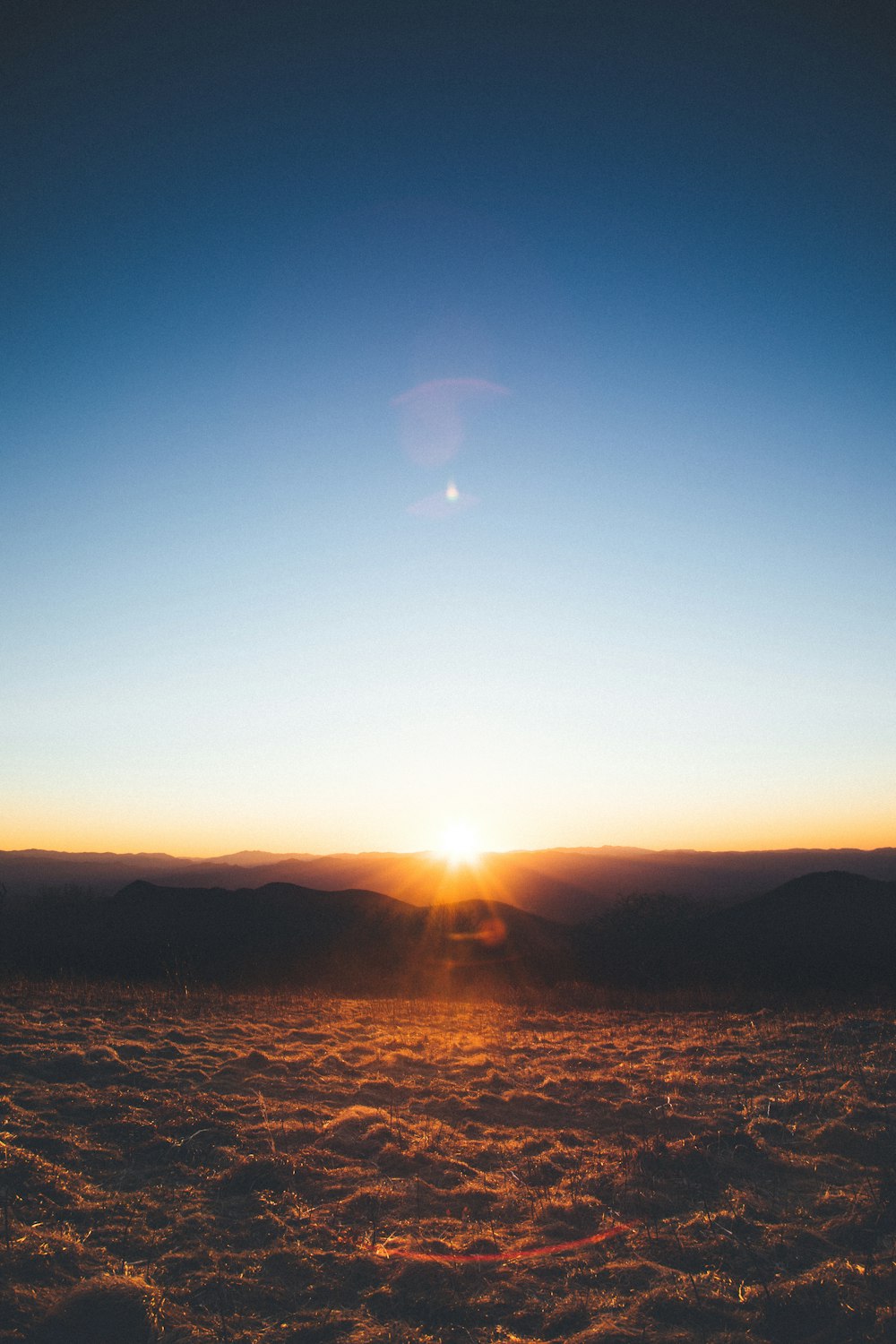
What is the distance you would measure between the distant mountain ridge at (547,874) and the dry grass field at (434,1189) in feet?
240

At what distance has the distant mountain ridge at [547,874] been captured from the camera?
10519 cm

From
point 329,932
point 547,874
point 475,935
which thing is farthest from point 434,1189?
point 547,874

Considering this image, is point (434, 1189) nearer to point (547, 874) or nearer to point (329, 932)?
point (329, 932)

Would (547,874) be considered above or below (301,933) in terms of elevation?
below

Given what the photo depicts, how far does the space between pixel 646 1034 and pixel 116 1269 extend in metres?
9.25

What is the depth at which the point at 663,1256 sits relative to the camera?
466cm

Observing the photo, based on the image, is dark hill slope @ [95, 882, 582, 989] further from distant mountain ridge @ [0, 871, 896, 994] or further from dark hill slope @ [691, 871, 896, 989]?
dark hill slope @ [691, 871, 896, 989]

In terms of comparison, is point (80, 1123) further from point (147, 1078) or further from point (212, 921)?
point (212, 921)

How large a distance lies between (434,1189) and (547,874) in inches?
5664

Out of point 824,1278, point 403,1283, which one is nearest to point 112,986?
point 403,1283

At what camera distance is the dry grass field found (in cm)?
397

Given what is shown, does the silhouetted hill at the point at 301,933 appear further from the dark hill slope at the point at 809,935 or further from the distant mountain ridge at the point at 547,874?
the distant mountain ridge at the point at 547,874

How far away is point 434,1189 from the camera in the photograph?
18.6ft

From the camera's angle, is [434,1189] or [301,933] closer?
[434,1189]
